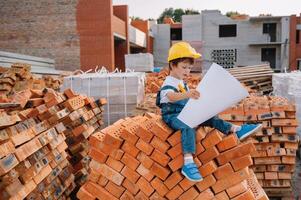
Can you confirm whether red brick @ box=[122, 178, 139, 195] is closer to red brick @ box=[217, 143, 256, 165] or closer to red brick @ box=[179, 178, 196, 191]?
red brick @ box=[179, 178, 196, 191]

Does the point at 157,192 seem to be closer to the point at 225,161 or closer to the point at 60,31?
the point at 225,161

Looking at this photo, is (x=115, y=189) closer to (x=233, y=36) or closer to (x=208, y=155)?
(x=208, y=155)

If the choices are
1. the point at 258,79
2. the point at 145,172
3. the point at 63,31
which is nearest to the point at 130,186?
the point at 145,172

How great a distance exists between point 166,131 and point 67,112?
2.50m

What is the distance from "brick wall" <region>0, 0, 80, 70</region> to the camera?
2233cm

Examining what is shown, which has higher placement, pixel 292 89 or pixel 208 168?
pixel 292 89

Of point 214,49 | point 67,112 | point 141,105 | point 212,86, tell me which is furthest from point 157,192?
point 214,49

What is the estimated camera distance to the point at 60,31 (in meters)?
22.4

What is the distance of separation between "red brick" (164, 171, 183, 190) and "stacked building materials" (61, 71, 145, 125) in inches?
197

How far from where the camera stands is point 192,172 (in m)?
3.85

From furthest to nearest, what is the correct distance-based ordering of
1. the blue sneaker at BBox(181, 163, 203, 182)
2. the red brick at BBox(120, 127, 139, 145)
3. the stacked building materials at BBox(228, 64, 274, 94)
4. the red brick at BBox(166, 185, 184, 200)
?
the stacked building materials at BBox(228, 64, 274, 94), the red brick at BBox(120, 127, 139, 145), the red brick at BBox(166, 185, 184, 200), the blue sneaker at BBox(181, 163, 203, 182)

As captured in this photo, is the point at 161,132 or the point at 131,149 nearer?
the point at 161,132

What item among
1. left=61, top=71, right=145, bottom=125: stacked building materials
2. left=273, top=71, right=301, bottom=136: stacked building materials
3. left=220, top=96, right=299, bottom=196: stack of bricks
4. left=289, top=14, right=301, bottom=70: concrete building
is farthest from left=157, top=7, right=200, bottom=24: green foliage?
left=220, top=96, right=299, bottom=196: stack of bricks

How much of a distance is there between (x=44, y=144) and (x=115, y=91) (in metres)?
4.47
